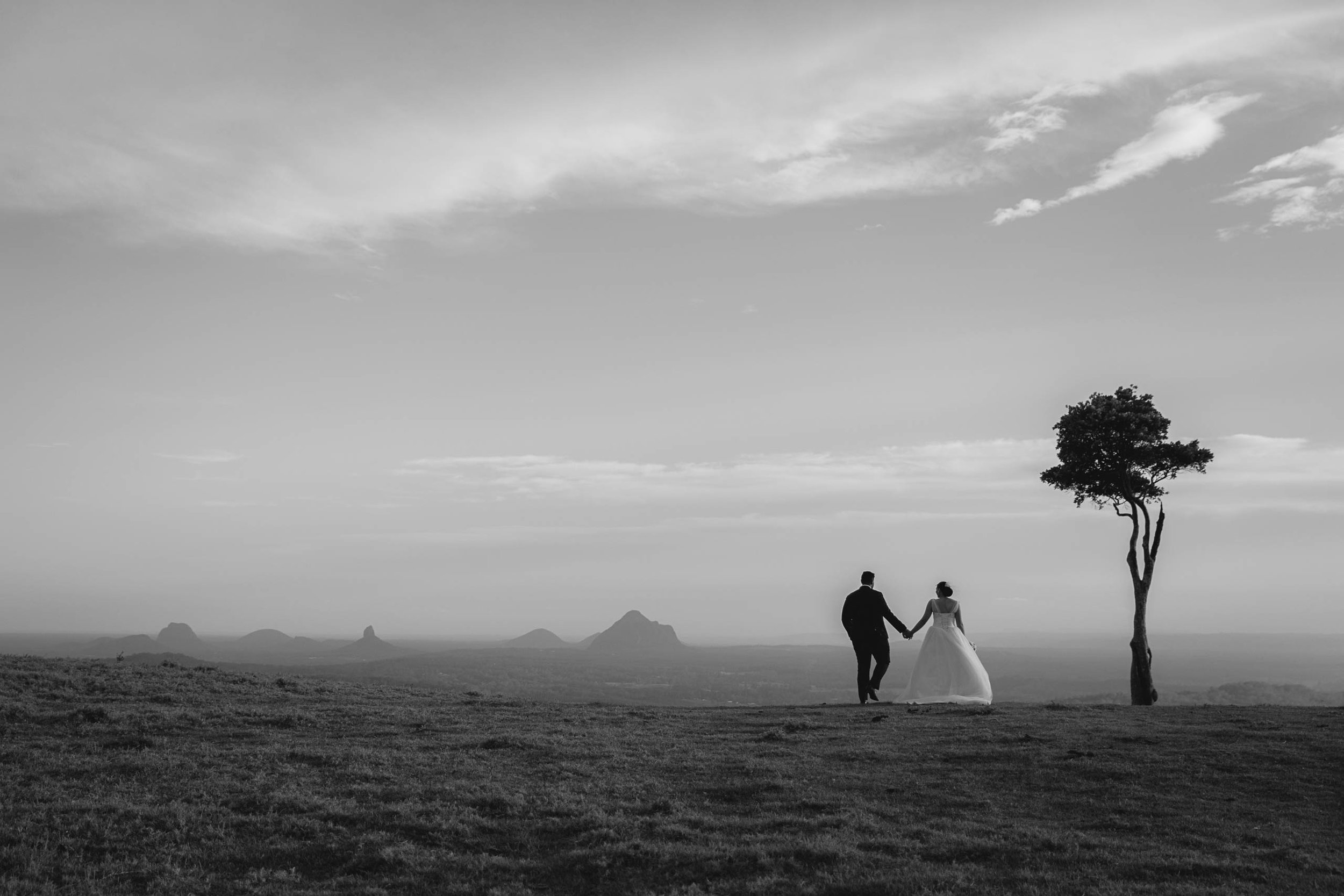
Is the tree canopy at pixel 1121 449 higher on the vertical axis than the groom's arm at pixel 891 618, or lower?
higher

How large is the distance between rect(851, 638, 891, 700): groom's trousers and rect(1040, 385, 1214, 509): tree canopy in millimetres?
13991

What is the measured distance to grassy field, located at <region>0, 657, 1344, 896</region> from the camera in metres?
12.0

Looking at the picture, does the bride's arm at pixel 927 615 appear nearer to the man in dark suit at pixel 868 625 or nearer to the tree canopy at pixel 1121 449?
the man in dark suit at pixel 868 625

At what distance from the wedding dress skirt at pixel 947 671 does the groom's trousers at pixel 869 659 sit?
117cm

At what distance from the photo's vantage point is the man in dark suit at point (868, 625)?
96.6 feet

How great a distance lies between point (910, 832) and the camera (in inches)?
545

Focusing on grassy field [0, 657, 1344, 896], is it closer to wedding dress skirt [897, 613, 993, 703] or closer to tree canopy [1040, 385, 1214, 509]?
wedding dress skirt [897, 613, 993, 703]

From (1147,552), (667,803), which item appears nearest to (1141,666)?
(1147,552)

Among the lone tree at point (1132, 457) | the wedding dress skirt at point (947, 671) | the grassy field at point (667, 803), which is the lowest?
the grassy field at point (667, 803)

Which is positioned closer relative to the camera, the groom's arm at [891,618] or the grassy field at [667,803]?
the grassy field at [667,803]

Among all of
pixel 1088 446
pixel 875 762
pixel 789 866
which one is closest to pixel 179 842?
pixel 789 866

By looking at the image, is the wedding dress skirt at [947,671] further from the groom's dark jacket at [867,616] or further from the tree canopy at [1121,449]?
the tree canopy at [1121,449]

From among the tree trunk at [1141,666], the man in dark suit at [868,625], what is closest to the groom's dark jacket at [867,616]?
the man in dark suit at [868,625]

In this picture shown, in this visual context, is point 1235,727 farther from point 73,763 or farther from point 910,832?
point 73,763
